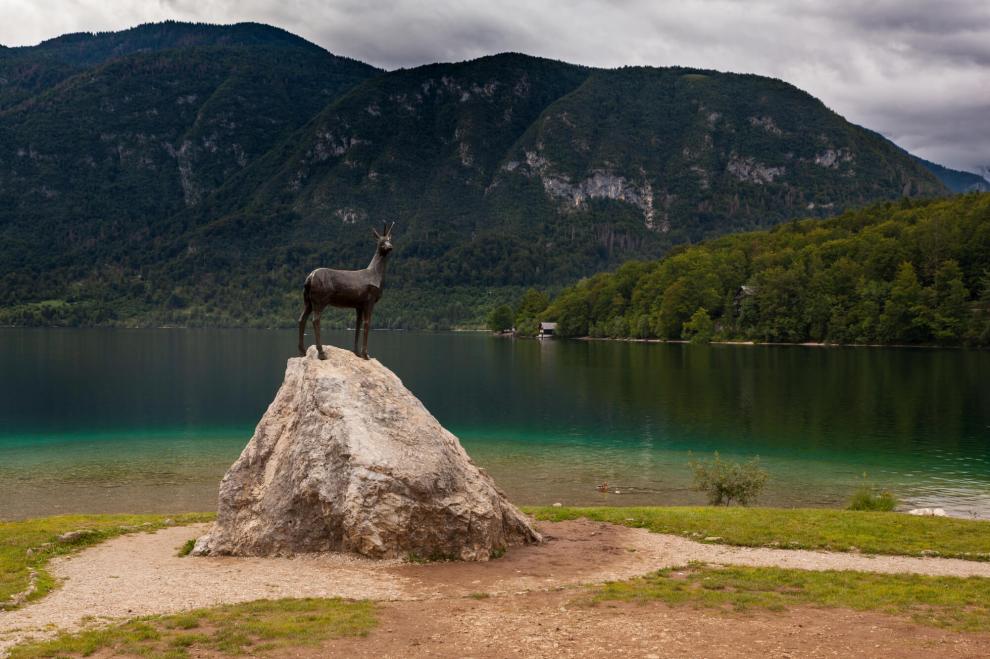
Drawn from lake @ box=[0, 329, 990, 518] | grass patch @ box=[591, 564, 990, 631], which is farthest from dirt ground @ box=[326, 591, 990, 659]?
lake @ box=[0, 329, 990, 518]

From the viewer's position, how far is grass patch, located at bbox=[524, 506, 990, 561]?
17.7m

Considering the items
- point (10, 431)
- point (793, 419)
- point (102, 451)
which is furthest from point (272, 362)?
point (793, 419)

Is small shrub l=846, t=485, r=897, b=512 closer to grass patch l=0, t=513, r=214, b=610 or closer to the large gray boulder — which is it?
the large gray boulder

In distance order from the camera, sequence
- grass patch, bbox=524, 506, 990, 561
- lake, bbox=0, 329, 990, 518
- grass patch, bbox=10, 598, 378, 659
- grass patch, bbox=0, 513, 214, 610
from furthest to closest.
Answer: lake, bbox=0, 329, 990, 518 → grass patch, bbox=524, 506, 990, 561 → grass patch, bbox=0, 513, 214, 610 → grass patch, bbox=10, 598, 378, 659

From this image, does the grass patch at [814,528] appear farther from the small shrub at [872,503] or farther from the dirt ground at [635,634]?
the dirt ground at [635,634]

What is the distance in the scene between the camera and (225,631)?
1166 centimetres

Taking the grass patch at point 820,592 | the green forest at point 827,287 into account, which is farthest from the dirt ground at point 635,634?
the green forest at point 827,287

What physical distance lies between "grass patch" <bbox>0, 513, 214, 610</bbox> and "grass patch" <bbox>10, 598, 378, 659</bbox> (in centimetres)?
286

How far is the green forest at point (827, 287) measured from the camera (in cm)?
11981

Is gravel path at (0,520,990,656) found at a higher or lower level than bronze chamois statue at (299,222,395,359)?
lower

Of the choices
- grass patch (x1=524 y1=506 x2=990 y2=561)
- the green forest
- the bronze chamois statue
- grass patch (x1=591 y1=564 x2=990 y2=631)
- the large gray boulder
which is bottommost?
grass patch (x1=524 y1=506 x2=990 y2=561)

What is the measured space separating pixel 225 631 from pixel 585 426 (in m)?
41.1

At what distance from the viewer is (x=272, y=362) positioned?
107m

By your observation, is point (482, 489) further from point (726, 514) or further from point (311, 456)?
point (726, 514)
